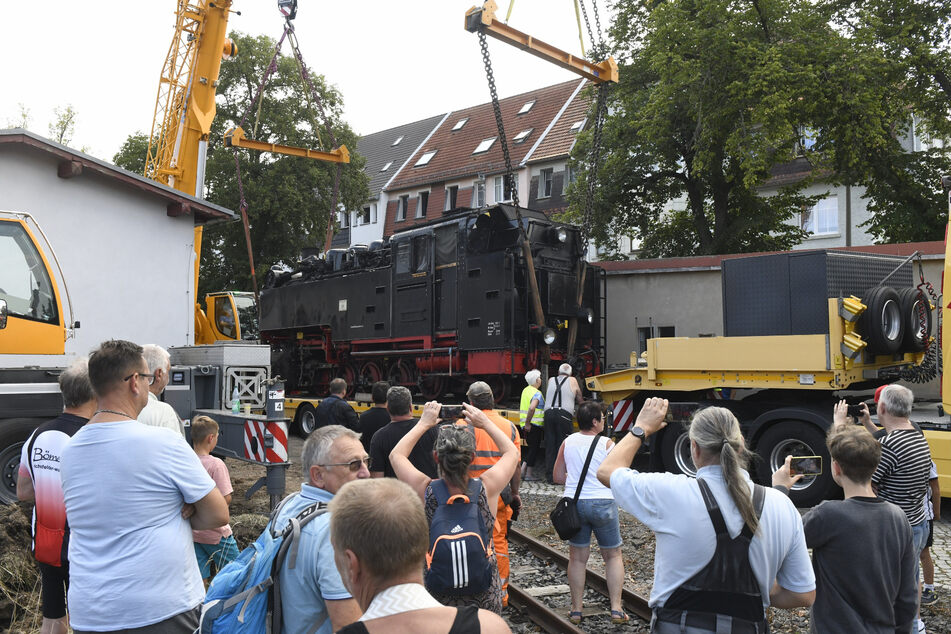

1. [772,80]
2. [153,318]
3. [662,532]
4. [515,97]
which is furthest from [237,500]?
[515,97]

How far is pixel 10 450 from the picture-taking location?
7.31 meters

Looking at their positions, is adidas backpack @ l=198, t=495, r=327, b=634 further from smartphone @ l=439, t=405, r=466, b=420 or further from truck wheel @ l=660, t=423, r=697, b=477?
truck wheel @ l=660, t=423, r=697, b=477

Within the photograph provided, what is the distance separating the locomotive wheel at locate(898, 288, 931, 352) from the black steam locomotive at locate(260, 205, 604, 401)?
554 cm

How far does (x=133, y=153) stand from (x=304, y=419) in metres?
22.3

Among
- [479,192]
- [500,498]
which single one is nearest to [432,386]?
[500,498]

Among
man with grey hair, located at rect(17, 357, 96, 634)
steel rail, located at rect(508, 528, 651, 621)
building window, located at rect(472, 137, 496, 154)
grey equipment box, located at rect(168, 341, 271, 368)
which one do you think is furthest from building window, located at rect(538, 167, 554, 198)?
man with grey hair, located at rect(17, 357, 96, 634)

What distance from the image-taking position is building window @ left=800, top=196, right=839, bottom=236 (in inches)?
1201

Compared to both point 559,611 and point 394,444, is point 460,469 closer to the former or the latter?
point 394,444

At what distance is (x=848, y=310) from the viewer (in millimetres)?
9367

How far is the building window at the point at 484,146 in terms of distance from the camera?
38562 millimetres

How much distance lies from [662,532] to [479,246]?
37.9 feet

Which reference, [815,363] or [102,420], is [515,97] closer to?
[815,363]

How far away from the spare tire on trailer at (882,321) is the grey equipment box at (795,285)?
20.4 inches

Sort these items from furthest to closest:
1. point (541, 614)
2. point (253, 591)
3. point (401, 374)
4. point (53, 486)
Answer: point (401, 374) → point (541, 614) → point (53, 486) → point (253, 591)
